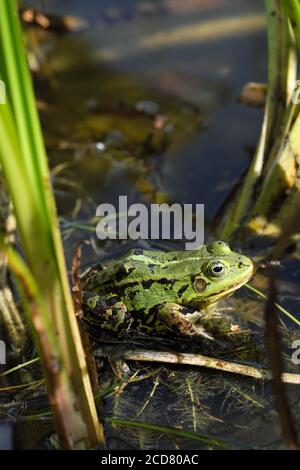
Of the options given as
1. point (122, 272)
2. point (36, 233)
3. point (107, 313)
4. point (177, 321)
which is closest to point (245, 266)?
point (177, 321)

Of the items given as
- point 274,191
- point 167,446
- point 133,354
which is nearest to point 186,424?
point 167,446

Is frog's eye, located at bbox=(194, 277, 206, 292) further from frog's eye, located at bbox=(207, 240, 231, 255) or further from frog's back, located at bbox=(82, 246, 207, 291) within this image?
frog's eye, located at bbox=(207, 240, 231, 255)

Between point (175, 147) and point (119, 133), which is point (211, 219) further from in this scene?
point (119, 133)

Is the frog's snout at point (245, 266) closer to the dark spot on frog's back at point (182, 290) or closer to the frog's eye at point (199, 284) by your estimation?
the frog's eye at point (199, 284)

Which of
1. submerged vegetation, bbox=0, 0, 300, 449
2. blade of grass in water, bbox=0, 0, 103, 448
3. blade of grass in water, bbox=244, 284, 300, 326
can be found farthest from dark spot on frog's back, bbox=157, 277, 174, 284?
blade of grass in water, bbox=0, 0, 103, 448

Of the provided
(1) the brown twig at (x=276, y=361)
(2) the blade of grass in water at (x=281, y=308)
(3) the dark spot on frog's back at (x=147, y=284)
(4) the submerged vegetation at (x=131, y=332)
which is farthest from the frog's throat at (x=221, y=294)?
(1) the brown twig at (x=276, y=361)

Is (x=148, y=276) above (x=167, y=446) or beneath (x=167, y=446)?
above
